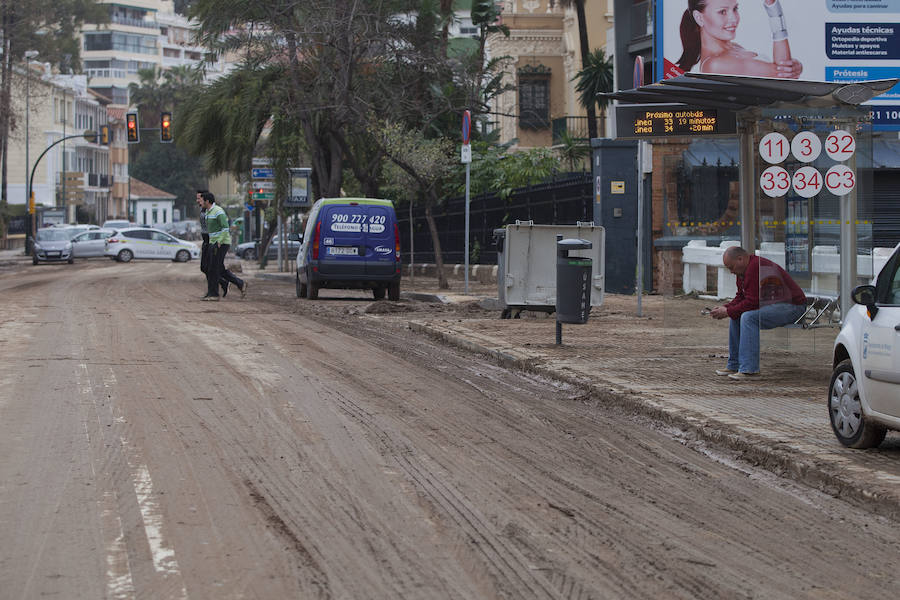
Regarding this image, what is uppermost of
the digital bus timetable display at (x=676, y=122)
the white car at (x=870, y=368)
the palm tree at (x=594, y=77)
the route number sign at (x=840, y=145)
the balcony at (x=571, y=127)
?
the palm tree at (x=594, y=77)

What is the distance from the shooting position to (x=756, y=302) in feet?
39.5

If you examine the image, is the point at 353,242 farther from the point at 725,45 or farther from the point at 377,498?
the point at 377,498

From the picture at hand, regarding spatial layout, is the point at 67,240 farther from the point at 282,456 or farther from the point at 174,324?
the point at 282,456

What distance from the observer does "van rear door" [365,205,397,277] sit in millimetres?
23797

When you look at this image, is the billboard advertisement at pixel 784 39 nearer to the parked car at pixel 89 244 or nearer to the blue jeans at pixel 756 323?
the blue jeans at pixel 756 323

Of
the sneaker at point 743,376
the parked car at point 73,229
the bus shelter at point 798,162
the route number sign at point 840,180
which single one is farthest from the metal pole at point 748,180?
the parked car at point 73,229

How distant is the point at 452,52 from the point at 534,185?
11.6 metres

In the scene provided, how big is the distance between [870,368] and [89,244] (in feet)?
178

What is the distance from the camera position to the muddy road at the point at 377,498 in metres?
5.38

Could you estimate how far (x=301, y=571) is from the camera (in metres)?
5.40

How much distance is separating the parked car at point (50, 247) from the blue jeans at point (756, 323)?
144 ft

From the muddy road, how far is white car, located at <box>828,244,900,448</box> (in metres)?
0.81

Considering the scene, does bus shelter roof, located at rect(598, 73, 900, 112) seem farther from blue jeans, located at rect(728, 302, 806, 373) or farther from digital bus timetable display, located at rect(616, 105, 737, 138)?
blue jeans, located at rect(728, 302, 806, 373)

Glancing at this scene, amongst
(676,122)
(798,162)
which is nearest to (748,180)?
(798,162)
